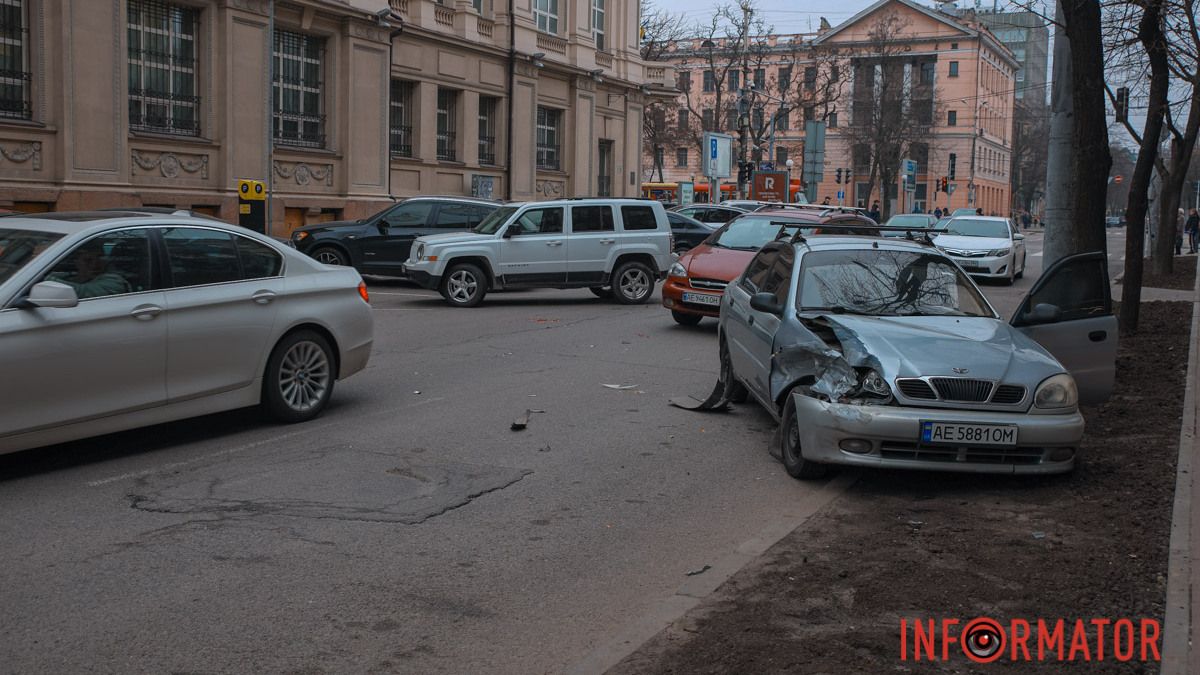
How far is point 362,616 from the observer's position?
514cm

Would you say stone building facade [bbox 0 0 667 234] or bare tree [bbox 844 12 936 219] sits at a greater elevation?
bare tree [bbox 844 12 936 219]

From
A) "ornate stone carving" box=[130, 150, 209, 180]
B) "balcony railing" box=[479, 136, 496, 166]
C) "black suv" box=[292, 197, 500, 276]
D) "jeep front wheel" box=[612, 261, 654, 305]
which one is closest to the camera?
"jeep front wheel" box=[612, 261, 654, 305]

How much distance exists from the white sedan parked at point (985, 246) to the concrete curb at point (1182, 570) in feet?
63.7

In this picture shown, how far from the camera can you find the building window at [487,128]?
122 feet

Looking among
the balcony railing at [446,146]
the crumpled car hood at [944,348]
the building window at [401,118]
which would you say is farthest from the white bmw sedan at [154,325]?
the balcony railing at [446,146]

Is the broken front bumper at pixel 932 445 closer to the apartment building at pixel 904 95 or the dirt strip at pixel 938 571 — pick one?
the dirt strip at pixel 938 571

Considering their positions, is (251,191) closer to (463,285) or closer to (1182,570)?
(463,285)

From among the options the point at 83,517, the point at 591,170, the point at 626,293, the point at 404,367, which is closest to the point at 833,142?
the point at 591,170

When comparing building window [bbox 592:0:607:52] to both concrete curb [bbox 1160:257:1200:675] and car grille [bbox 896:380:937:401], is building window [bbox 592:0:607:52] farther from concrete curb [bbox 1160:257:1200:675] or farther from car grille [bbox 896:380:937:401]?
car grille [bbox 896:380:937:401]

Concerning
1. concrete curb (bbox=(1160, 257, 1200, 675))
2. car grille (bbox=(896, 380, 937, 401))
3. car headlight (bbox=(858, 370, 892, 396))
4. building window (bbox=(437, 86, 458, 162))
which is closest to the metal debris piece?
car headlight (bbox=(858, 370, 892, 396))

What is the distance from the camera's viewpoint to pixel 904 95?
7412cm

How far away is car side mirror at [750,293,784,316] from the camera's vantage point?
8633 mm

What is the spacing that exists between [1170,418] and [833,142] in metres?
91.0

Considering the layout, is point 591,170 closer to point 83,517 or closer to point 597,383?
point 597,383
